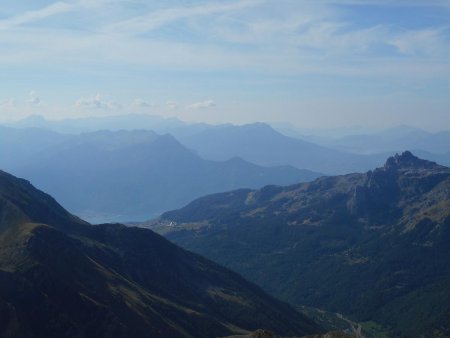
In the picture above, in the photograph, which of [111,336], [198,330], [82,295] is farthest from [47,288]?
[198,330]

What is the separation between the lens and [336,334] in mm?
126250

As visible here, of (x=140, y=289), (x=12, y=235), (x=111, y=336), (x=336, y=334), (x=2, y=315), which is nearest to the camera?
(x=336, y=334)

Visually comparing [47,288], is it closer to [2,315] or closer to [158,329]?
[2,315]

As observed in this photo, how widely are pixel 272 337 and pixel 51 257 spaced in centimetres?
7732

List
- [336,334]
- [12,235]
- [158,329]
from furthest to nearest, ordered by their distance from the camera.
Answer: [12,235] < [158,329] < [336,334]

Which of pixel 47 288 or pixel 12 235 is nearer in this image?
pixel 47 288

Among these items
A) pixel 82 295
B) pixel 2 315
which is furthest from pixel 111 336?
pixel 2 315

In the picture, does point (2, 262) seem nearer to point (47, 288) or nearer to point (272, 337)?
point (47, 288)

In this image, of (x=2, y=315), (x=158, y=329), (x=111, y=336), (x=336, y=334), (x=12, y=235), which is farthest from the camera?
(x=12, y=235)

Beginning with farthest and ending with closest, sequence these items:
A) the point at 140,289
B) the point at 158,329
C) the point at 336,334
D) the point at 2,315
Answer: the point at 140,289 → the point at 158,329 → the point at 2,315 → the point at 336,334

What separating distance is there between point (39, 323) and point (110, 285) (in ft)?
112

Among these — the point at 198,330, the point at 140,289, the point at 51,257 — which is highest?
the point at 51,257

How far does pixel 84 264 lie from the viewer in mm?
183875

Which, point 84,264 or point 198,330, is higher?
point 84,264
